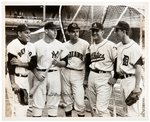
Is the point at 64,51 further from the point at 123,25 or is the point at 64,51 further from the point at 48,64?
the point at 123,25

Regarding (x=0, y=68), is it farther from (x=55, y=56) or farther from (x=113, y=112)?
(x=113, y=112)

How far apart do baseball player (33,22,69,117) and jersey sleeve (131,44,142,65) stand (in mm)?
417

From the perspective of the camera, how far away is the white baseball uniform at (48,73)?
2234mm

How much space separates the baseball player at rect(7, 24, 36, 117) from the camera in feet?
7.34

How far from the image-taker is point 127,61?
2.22 metres

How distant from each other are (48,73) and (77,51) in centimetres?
23

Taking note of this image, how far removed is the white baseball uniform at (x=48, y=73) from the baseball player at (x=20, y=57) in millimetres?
58

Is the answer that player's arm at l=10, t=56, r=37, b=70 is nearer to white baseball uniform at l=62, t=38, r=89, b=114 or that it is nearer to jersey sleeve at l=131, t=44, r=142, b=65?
white baseball uniform at l=62, t=38, r=89, b=114

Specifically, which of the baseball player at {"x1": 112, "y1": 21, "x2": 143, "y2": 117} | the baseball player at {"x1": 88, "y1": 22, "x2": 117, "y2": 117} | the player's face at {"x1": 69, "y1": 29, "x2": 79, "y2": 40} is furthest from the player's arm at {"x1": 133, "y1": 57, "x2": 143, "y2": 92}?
the player's face at {"x1": 69, "y1": 29, "x2": 79, "y2": 40}

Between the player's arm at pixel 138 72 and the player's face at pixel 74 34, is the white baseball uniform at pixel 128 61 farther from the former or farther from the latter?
the player's face at pixel 74 34

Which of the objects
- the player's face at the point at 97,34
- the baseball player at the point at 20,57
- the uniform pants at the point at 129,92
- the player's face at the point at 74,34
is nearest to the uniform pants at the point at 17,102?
the baseball player at the point at 20,57

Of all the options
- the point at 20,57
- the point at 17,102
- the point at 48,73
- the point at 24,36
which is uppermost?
the point at 24,36

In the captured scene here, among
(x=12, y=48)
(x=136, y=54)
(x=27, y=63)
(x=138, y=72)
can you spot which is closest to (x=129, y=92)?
(x=138, y=72)

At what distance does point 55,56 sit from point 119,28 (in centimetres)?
44
